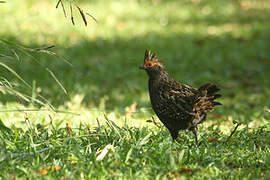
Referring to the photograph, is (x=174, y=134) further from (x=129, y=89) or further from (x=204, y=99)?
(x=129, y=89)

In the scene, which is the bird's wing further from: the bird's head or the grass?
the grass

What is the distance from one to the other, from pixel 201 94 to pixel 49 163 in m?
1.76

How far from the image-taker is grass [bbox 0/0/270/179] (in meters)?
3.96

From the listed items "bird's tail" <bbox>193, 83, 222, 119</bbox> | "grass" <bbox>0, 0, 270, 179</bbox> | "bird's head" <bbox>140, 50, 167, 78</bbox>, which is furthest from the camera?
"bird's head" <bbox>140, 50, 167, 78</bbox>

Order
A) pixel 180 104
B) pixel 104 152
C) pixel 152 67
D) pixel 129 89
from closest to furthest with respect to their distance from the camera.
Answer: pixel 104 152, pixel 180 104, pixel 152 67, pixel 129 89

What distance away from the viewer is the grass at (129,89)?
3955 millimetres

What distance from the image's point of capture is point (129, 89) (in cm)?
952

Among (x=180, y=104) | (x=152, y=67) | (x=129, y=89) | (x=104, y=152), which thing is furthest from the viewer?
(x=129, y=89)

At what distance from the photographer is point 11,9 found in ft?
48.3

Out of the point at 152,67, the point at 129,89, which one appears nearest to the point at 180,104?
the point at 152,67

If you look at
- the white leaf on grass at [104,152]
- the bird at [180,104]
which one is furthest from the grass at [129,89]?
the bird at [180,104]

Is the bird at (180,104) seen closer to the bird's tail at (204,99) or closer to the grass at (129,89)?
the bird's tail at (204,99)

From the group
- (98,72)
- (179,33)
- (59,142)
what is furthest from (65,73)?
(59,142)

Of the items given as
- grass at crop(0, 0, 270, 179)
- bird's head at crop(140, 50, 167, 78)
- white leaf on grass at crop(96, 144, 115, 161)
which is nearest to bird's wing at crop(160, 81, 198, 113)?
bird's head at crop(140, 50, 167, 78)
